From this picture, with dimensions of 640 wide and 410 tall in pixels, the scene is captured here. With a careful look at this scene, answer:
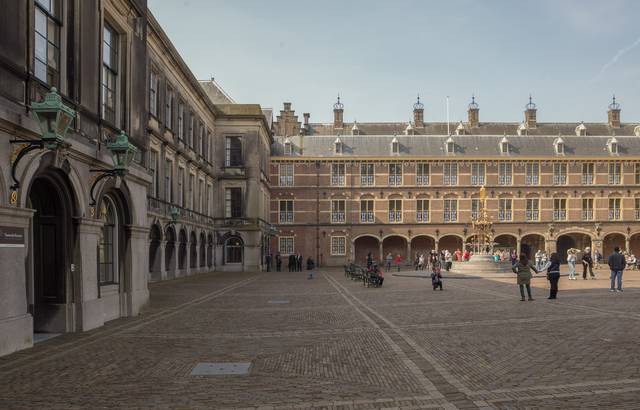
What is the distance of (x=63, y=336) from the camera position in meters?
11.9

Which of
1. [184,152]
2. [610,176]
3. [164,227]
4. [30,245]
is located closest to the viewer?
[30,245]

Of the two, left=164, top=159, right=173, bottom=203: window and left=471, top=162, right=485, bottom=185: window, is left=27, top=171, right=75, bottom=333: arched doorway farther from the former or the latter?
left=471, top=162, right=485, bottom=185: window

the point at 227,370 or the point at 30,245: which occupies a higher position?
the point at 30,245

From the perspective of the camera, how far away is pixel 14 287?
32.6 ft

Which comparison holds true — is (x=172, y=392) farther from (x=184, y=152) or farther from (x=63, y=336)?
(x=184, y=152)

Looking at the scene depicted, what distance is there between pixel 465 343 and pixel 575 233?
190ft

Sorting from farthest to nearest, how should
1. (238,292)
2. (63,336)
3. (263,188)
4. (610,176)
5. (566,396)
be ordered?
(610,176), (263,188), (238,292), (63,336), (566,396)

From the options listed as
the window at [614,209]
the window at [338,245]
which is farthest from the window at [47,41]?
the window at [614,209]

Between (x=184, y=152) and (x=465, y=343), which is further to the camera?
(x=184, y=152)

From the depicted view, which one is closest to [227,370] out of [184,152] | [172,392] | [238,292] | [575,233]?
[172,392]

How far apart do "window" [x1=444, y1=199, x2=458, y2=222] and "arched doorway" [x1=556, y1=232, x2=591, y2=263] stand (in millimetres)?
11469

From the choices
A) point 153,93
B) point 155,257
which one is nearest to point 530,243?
point 155,257

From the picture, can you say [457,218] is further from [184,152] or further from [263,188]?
[184,152]

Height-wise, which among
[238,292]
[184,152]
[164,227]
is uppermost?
[184,152]
